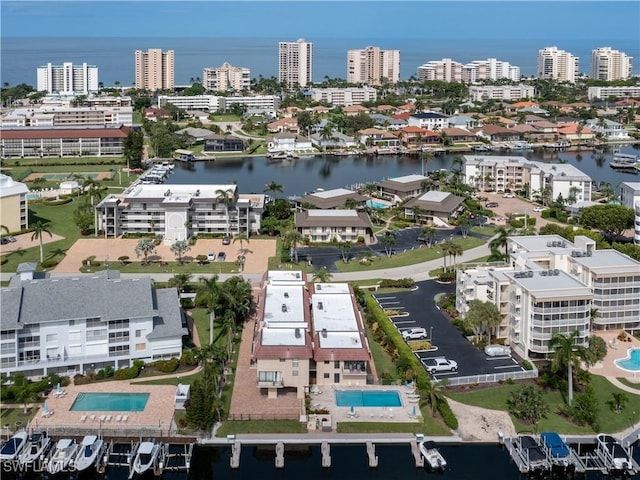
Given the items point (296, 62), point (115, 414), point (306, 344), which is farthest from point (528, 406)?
point (296, 62)

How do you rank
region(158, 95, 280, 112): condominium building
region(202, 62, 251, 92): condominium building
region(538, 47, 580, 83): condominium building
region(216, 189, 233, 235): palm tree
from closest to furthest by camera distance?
region(216, 189, 233, 235): palm tree, region(158, 95, 280, 112): condominium building, region(202, 62, 251, 92): condominium building, region(538, 47, 580, 83): condominium building

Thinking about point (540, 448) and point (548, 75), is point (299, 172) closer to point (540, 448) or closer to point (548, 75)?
point (540, 448)

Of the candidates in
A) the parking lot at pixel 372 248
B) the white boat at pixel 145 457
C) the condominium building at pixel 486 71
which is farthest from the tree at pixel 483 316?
the condominium building at pixel 486 71

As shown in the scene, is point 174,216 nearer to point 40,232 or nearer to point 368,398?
point 40,232

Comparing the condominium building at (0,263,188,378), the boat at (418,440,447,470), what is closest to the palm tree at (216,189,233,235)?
the condominium building at (0,263,188,378)

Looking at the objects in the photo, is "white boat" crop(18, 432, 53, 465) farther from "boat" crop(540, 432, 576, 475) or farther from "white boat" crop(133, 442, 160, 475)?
"boat" crop(540, 432, 576, 475)

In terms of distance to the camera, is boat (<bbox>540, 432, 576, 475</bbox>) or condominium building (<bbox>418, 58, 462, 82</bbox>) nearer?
boat (<bbox>540, 432, 576, 475</bbox>)
